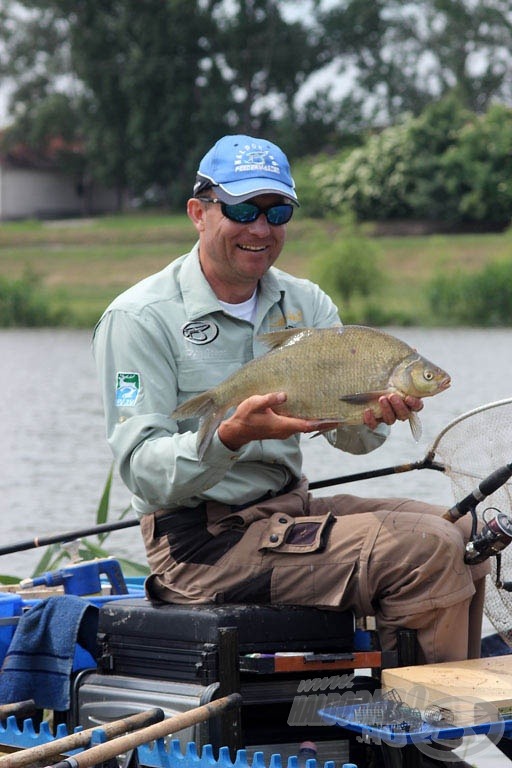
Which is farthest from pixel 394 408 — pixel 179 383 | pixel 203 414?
pixel 179 383

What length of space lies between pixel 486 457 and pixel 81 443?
11.5 m

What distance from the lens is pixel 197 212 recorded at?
12.9 ft

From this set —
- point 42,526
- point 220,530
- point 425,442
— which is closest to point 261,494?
point 220,530

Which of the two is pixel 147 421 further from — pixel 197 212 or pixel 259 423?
pixel 197 212

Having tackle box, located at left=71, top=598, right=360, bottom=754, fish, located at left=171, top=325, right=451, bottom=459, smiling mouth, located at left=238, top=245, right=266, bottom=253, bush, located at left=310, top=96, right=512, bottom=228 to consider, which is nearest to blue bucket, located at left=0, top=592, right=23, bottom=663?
tackle box, located at left=71, top=598, right=360, bottom=754

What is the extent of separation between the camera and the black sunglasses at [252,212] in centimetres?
380

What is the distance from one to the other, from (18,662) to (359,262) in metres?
28.3

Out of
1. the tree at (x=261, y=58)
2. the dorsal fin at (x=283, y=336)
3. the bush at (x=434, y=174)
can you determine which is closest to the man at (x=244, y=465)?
the dorsal fin at (x=283, y=336)

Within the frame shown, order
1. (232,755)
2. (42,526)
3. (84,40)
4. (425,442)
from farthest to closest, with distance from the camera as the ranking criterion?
(84,40), (425,442), (42,526), (232,755)

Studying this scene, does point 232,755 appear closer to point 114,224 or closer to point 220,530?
point 220,530

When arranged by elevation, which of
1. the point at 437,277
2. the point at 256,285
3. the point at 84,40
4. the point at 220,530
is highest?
the point at 84,40

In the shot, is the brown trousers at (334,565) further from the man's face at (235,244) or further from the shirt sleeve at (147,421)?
the man's face at (235,244)

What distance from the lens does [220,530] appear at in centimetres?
376

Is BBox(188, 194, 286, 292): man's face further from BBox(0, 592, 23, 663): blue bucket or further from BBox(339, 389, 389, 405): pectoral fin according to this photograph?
BBox(0, 592, 23, 663): blue bucket
